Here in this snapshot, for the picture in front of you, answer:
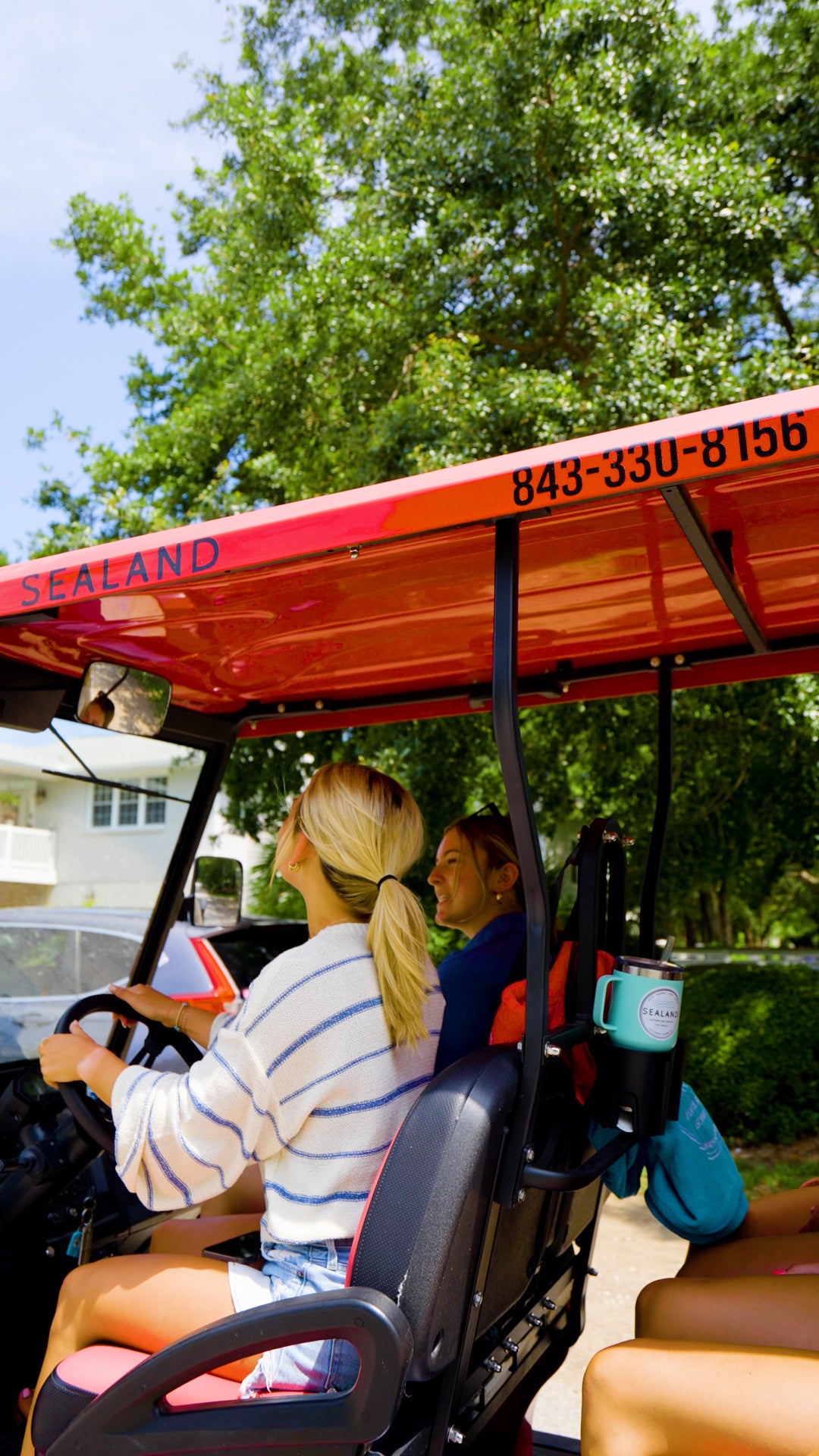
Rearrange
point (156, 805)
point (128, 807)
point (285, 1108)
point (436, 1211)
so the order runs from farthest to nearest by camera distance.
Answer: point (156, 805)
point (128, 807)
point (285, 1108)
point (436, 1211)

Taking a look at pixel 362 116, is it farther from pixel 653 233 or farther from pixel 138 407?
pixel 138 407

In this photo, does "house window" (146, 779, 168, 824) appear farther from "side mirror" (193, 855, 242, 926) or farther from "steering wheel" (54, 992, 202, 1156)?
"steering wheel" (54, 992, 202, 1156)

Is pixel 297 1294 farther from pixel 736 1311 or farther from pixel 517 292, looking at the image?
pixel 517 292

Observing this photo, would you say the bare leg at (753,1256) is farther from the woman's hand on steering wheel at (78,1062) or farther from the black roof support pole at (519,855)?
the woman's hand on steering wheel at (78,1062)

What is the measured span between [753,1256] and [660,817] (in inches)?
39.1

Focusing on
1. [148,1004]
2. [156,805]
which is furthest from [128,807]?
[148,1004]

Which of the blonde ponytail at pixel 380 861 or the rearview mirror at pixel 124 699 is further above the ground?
the rearview mirror at pixel 124 699

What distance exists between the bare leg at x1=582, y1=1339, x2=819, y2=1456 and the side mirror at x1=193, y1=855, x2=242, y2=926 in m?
1.71

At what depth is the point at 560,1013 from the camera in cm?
210

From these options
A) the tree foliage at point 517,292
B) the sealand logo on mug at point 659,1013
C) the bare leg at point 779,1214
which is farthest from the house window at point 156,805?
the tree foliage at point 517,292

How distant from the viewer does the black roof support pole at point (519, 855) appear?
1.75 metres

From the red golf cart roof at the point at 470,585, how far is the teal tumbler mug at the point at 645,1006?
29.9 inches

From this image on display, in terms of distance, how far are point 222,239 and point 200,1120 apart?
10784 mm

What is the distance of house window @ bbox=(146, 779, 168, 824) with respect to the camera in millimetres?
3156
